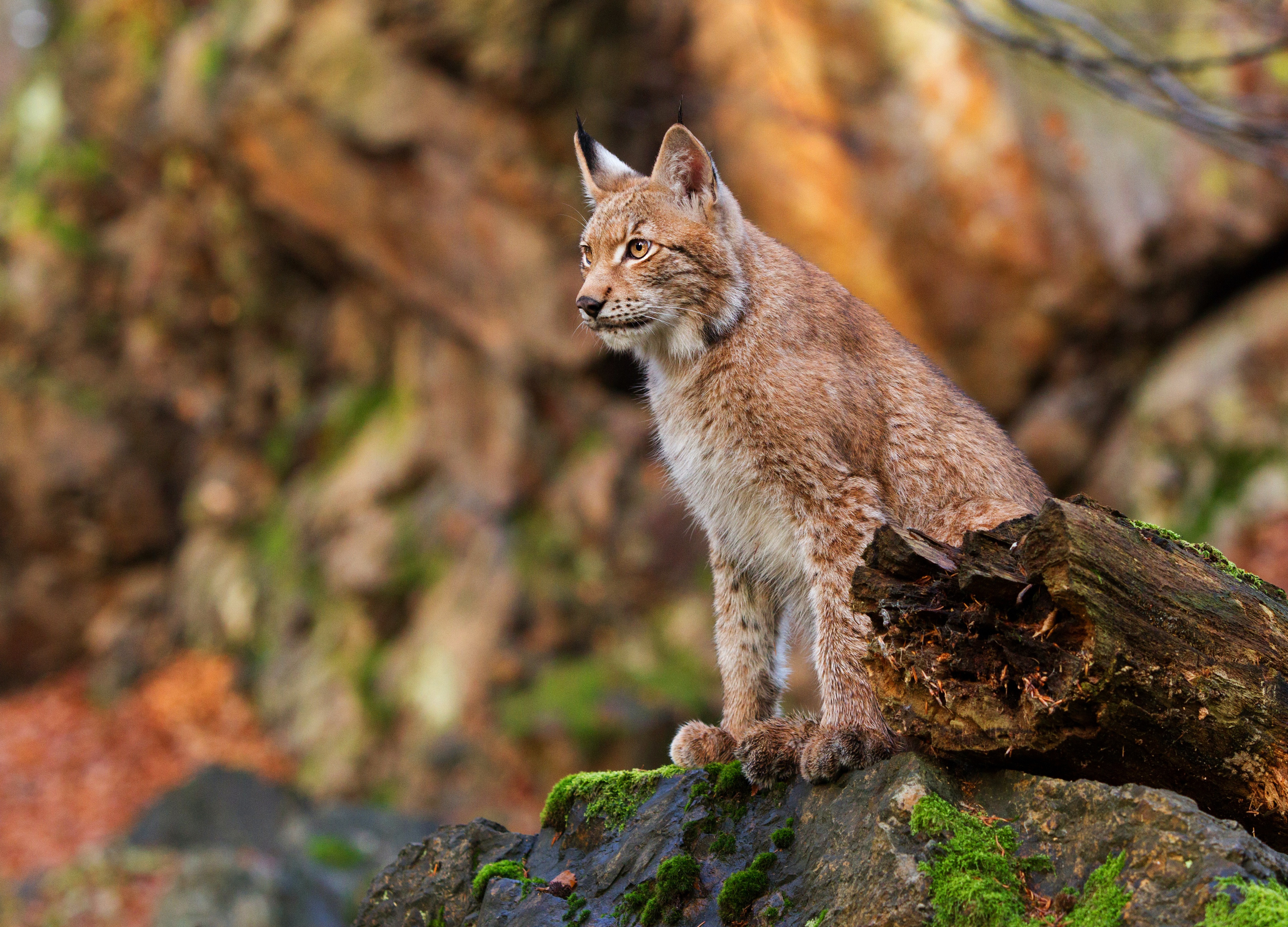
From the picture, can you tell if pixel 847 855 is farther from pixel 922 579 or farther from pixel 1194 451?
pixel 1194 451

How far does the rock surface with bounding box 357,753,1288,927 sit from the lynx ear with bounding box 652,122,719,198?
2766 mm

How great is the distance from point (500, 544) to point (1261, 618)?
12.1m

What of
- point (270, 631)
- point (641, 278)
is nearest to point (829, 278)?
point (641, 278)

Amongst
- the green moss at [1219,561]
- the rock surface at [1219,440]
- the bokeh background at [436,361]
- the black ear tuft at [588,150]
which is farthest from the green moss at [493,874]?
the rock surface at [1219,440]

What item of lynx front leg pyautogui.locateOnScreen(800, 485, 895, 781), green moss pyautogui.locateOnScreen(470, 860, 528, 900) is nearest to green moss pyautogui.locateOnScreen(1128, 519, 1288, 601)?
lynx front leg pyautogui.locateOnScreen(800, 485, 895, 781)

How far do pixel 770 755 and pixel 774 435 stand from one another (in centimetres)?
132

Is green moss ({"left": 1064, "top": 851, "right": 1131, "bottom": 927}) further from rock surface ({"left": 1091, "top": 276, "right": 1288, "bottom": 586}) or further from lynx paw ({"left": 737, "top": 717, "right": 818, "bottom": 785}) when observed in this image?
rock surface ({"left": 1091, "top": 276, "right": 1288, "bottom": 586})

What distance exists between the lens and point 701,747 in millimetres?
4809

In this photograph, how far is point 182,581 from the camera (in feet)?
63.7

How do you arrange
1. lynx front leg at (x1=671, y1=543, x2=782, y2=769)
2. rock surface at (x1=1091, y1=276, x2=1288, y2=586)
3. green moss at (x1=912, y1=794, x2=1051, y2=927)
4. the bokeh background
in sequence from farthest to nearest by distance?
1. the bokeh background
2. rock surface at (x1=1091, y1=276, x2=1288, y2=586)
3. lynx front leg at (x1=671, y1=543, x2=782, y2=769)
4. green moss at (x1=912, y1=794, x2=1051, y2=927)

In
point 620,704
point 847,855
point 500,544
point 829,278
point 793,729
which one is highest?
point 500,544

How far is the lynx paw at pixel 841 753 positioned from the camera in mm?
3895

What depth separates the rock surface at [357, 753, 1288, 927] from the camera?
9.79 feet

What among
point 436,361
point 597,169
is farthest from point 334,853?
point 597,169
